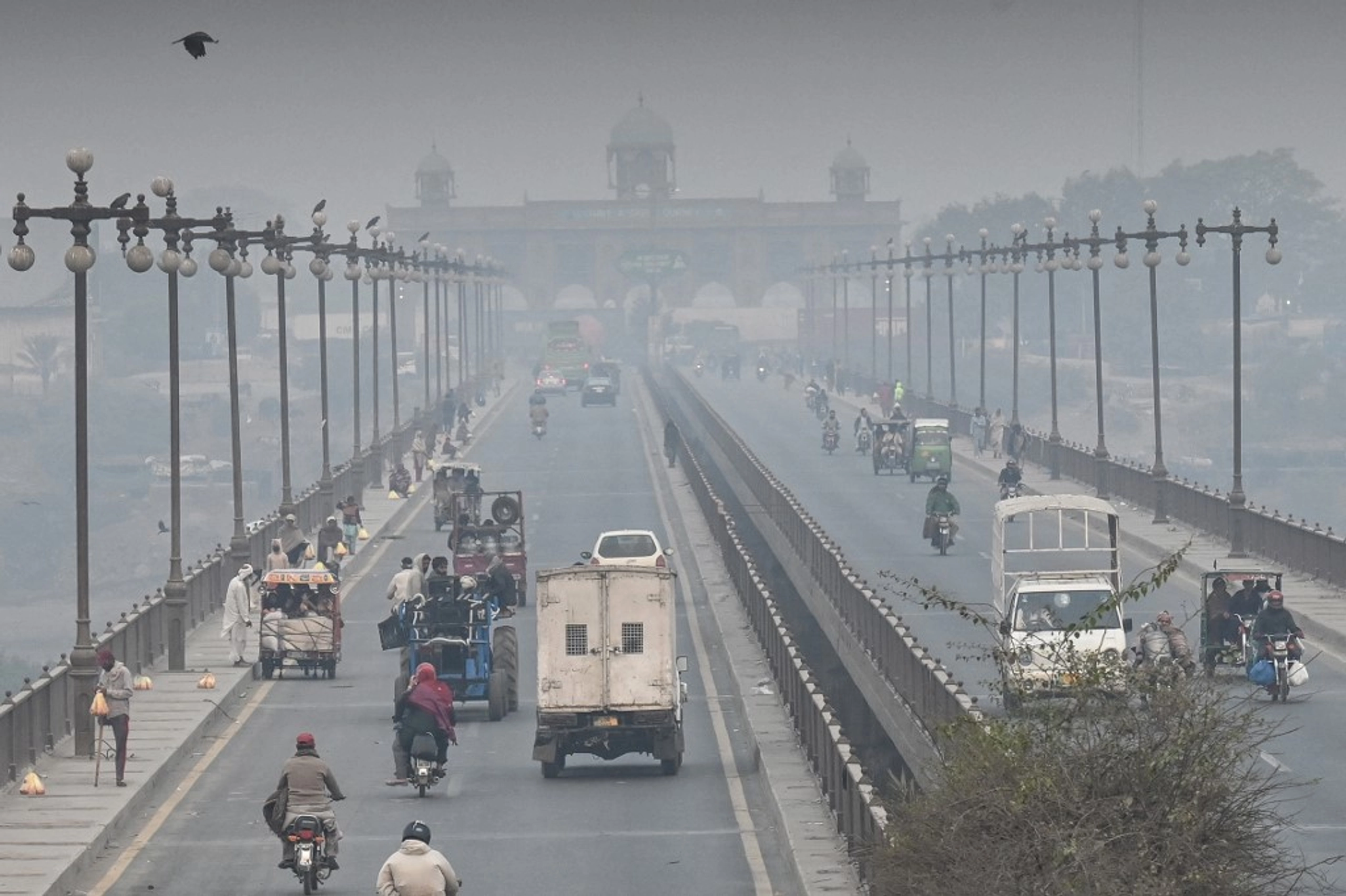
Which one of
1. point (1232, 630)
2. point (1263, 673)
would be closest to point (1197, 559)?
point (1232, 630)

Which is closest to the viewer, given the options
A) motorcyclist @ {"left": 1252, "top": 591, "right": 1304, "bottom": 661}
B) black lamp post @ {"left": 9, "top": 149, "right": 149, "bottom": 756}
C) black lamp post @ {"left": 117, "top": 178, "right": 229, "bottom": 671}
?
black lamp post @ {"left": 9, "top": 149, "right": 149, "bottom": 756}

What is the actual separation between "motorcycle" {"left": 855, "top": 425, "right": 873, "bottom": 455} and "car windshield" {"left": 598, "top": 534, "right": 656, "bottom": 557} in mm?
42500

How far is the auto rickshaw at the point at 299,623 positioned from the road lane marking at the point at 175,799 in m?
0.56

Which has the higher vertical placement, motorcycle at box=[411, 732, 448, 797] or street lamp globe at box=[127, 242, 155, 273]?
street lamp globe at box=[127, 242, 155, 273]

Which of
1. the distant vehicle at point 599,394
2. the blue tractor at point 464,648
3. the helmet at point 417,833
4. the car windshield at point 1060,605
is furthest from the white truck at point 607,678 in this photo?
the distant vehicle at point 599,394

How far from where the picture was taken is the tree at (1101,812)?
16672 millimetres

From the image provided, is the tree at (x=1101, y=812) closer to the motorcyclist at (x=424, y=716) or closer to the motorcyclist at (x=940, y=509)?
the motorcyclist at (x=424, y=716)

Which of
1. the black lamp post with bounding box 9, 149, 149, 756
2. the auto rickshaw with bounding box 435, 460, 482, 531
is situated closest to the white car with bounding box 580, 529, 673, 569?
the auto rickshaw with bounding box 435, 460, 482, 531

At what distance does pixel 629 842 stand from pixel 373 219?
4888 cm

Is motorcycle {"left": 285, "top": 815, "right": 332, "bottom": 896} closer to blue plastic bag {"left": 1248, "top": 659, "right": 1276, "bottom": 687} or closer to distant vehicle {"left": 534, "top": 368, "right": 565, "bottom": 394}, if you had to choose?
blue plastic bag {"left": 1248, "top": 659, "right": 1276, "bottom": 687}

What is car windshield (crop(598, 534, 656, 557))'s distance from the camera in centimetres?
4788

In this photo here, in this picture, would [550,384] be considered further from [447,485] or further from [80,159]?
[80,159]

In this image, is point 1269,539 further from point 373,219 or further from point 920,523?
point 373,219

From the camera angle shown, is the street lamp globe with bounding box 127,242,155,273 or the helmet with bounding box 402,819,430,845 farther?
the street lamp globe with bounding box 127,242,155,273
